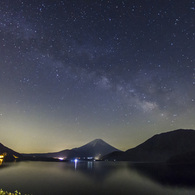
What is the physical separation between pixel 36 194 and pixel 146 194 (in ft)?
75.5

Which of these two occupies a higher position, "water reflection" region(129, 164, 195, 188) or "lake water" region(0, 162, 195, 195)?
"lake water" region(0, 162, 195, 195)

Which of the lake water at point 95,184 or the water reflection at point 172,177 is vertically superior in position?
the lake water at point 95,184

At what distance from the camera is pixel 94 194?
1496 inches

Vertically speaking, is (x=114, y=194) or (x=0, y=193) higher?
(x=0, y=193)

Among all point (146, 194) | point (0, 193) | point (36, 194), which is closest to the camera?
point (0, 193)

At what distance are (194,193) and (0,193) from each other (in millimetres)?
39917

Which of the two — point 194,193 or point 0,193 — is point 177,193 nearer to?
point 194,193

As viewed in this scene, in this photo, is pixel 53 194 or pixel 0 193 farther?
pixel 53 194

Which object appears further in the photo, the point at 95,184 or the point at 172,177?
the point at 172,177

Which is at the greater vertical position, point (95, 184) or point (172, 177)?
point (95, 184)

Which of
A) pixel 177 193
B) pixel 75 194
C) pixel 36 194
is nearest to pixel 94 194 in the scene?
pixel 75 194

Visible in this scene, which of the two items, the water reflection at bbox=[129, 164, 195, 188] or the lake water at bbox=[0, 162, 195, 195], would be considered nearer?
the lake water at bbox=[0, 162, 195, 195]

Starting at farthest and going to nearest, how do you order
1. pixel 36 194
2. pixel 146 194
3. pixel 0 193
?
pixel 146 194 → pixel 36 194 → pixel 0 193

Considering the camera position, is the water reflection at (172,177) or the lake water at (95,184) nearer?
the lake water at (95,184)
